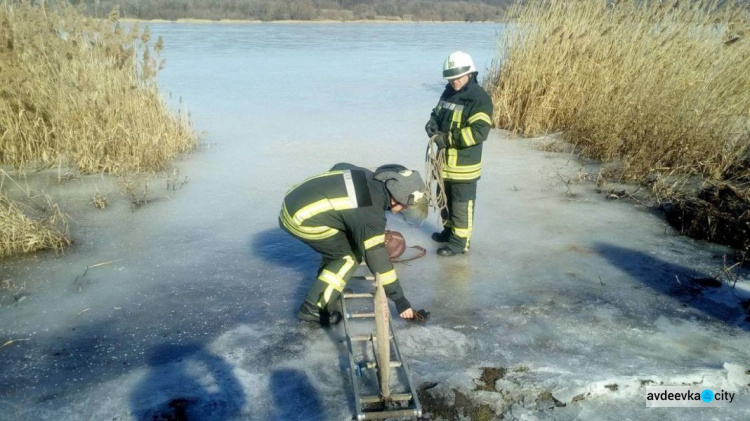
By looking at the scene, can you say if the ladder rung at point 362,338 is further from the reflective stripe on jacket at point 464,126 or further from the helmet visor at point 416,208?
the reflective stripe on jacket at point 464,126

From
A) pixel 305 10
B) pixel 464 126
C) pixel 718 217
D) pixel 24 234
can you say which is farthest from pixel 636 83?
pixel 305 10

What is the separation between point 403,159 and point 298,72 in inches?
303

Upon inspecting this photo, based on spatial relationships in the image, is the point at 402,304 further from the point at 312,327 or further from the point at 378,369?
the point at 312,327

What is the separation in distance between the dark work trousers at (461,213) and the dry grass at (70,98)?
12.9ft

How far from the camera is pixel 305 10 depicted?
146ft

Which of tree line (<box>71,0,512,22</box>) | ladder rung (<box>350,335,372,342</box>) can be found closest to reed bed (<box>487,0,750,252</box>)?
ladder rung (<box>350,335,372,342</box>)

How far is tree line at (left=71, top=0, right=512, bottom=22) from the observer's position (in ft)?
128

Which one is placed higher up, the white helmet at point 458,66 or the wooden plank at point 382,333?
the white helmet at point 458,66

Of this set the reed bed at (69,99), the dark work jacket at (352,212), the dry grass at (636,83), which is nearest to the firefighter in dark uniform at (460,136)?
the dark work jacket at (352,212)

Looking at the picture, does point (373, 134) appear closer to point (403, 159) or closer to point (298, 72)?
point (403, 159)

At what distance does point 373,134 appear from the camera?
27.8 ft

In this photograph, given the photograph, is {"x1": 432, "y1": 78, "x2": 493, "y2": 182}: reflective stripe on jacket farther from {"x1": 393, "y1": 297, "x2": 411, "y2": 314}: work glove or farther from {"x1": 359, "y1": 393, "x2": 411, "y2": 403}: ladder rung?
{"x1": 359, "y1": 393, "x2": 411, "y2": 403}: ladder rung

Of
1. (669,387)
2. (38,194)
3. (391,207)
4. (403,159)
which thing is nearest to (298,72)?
(403,159)

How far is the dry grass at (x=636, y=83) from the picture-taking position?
21.1ft
